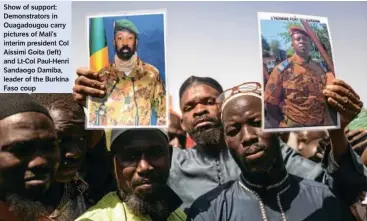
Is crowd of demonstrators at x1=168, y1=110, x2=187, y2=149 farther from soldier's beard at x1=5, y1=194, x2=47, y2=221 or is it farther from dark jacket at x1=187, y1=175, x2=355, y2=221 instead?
soldier's beard at x1=5, y1=194, x2=47, y2=221

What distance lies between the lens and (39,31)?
142 inches

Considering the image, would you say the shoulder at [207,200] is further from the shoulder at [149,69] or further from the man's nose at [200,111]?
the man's nose at [200,111]

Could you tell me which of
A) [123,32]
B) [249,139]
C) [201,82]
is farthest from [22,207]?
[201,82]

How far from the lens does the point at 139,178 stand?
3.03 meters

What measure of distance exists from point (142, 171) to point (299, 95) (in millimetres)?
856

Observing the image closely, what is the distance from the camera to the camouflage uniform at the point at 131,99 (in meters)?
2.89

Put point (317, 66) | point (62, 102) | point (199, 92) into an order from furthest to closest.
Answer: point (199, 92), point (62, 102), point (317, 66)

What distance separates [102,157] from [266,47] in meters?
1.15

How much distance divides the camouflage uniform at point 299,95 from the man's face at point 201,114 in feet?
3.30

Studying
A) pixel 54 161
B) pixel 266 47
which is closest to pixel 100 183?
pixel 54 161

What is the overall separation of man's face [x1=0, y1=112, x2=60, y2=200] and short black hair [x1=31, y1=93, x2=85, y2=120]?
54cm

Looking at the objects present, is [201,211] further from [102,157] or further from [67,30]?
[67,30]

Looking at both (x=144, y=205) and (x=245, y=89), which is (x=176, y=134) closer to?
(x=245, y=89)

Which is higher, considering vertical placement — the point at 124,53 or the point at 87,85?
the point at 124,53
